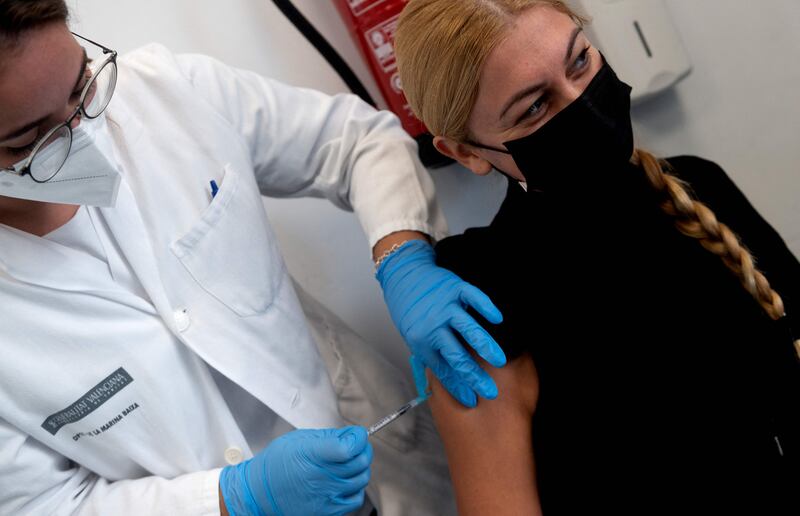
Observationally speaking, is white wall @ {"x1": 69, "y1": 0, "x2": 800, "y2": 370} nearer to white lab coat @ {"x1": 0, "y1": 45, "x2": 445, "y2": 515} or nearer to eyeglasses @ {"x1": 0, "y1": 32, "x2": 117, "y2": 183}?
white lab coat @ {"x1": 0, "y1": 45, "x2": 445, "y2": 515}

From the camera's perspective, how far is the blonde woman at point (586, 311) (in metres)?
1.11

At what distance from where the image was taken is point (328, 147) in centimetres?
150

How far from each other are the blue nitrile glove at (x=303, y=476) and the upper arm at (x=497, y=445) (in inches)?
→ 6.2

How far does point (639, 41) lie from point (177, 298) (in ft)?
3.72

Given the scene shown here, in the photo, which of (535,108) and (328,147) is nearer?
(535,108)

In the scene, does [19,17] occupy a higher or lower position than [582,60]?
higher

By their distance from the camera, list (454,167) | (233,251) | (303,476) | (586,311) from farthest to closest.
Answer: (454,167) → (233,251) → (586,311) → (303,476)

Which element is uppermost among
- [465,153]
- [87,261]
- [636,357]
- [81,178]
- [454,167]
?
[81,178]

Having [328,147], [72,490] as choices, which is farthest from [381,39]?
[72,490]

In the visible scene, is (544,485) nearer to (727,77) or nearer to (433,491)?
(433,491)

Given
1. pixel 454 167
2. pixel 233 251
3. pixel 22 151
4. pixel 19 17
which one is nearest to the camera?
pixel 19 17

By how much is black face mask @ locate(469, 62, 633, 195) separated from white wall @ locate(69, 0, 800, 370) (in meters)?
0.53

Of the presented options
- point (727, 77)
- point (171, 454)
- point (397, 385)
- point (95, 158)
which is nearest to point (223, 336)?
point (171, 454)

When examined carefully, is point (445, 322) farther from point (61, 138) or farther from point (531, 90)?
point (61, 138)
